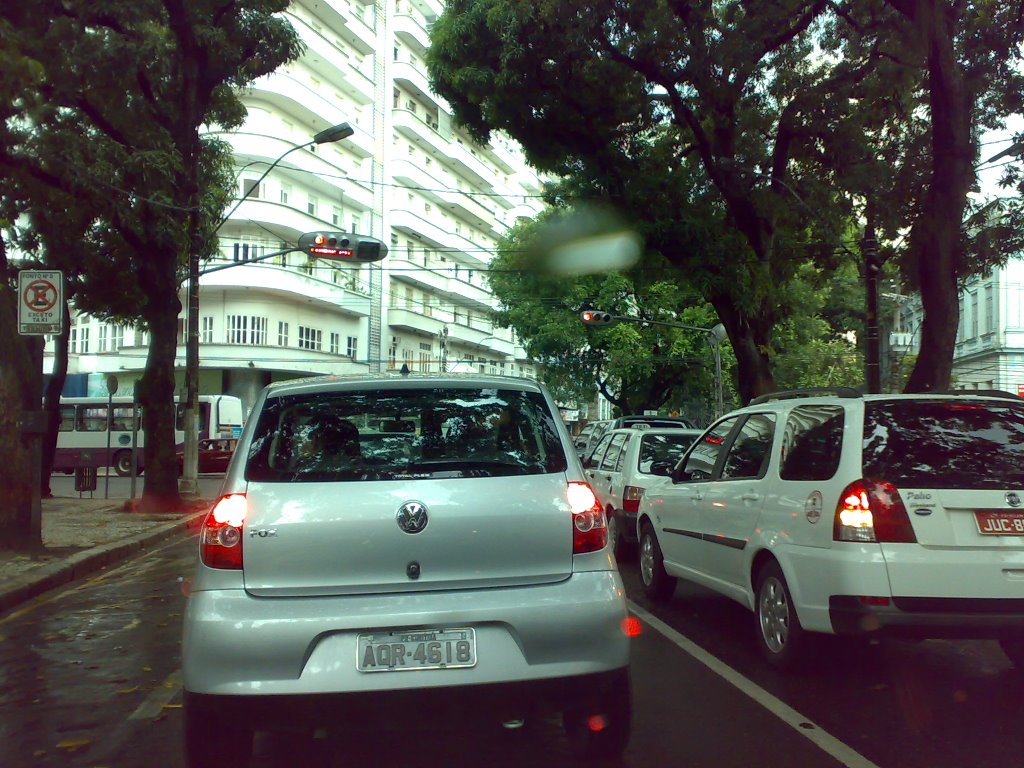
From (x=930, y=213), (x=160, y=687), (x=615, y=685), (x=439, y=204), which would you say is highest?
(x=439, y=204)

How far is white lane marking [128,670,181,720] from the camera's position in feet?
15.7

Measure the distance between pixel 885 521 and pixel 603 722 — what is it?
2.00 m

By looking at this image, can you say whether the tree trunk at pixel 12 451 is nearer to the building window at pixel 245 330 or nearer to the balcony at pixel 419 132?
the building window at pixel 245 330

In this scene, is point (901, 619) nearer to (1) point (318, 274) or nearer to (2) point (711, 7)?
(2) point (711, 7)

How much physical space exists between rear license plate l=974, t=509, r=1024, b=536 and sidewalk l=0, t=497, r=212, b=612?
721cm

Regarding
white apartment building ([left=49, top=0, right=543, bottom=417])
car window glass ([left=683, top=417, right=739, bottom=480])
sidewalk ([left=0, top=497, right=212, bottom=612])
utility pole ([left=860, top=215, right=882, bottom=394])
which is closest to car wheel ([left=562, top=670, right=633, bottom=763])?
car window glass ([left=683, top=417, right=739, bottom=480])

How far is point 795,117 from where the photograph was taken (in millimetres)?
18234

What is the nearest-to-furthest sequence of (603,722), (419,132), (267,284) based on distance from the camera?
(603,722) < (267,284) < (419,132)

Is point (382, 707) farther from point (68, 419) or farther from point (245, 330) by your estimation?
point (245, 330)

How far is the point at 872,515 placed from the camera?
4.90 m

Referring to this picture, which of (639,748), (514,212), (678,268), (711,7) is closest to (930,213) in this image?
(711,7)

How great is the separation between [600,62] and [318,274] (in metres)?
30.0

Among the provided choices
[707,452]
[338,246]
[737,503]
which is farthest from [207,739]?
[338,246]

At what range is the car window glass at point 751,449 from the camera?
6.15 meters
